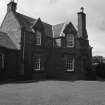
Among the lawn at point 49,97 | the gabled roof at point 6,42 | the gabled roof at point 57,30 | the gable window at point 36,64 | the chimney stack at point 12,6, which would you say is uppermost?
the chimney stack at point 12,6

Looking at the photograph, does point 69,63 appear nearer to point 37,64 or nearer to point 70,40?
point 70,40

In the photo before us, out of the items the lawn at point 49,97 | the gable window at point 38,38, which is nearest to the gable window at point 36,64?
the gable window at point 38,38

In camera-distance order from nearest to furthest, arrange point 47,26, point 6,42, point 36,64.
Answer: point 6,42 < point 36,64 < point 47,26

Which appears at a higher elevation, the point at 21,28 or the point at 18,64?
the point at 21,28

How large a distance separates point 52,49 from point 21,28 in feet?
22.5

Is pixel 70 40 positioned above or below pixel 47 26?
below

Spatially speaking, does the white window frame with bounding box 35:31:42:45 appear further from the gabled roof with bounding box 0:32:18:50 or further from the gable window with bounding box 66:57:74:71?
the gable window with bounding box 66:57:74:71

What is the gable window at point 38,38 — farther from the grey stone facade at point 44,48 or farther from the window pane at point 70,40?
the window pane at point 70,40

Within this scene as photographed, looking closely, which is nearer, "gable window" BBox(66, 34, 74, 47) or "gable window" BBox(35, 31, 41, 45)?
"gable window" BBox(35, 31, 41, 45)

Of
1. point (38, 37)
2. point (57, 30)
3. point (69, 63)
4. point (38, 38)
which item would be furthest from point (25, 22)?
point (69, 63)

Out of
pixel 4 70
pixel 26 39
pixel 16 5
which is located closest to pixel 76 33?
pixel 26 39

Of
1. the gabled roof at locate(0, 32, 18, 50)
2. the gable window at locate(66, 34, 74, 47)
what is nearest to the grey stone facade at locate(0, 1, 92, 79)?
the gable window at locate(66, 34, 74, 47)

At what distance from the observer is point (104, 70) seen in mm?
37438

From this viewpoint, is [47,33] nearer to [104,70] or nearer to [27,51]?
[27,51]
